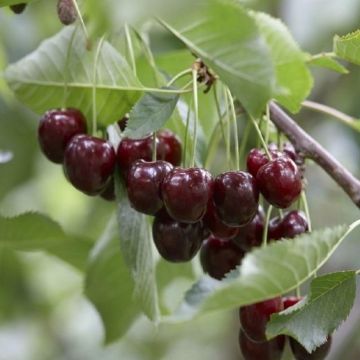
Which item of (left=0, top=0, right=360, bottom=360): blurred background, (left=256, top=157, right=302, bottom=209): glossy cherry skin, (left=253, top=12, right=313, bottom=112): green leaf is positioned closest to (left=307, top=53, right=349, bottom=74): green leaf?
(left=253, top=12, right=313, bottom=112): green leaf

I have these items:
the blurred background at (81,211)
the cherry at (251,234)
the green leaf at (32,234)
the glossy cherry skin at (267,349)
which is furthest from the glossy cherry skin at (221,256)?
the blurred background at (81,211)

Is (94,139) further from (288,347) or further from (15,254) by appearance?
(15,254)

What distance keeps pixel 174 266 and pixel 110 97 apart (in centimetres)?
55

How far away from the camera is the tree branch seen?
1357 mm

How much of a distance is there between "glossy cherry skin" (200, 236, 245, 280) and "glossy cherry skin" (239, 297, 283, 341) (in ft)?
0.38

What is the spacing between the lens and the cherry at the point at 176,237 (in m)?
Answer: 1.29

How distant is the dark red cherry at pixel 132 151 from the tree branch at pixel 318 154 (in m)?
0.23

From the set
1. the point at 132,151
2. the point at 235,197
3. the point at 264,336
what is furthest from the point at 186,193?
the point at 264,336

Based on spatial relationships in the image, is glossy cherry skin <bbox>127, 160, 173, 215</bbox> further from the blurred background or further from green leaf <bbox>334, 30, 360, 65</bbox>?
the blurred background

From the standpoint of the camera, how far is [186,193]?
117 centimetres

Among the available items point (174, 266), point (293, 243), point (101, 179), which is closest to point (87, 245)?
point (174, 266)

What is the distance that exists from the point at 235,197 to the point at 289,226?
0.71ft

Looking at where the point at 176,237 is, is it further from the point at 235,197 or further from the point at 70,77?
the point at 70,77

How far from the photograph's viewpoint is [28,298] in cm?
278
